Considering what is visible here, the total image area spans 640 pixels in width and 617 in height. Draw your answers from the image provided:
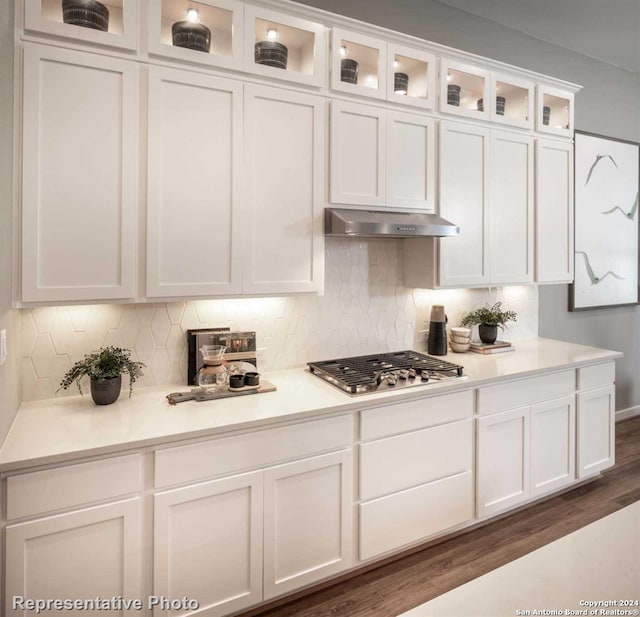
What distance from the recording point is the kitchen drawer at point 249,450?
1702 millimetres

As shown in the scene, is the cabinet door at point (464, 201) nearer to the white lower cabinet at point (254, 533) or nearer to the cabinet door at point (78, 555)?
the white lower cabinet at point (254, 533)

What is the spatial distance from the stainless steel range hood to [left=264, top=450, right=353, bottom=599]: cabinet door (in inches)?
41.2

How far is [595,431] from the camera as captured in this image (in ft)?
9.80

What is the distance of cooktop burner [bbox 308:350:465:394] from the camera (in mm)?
2207

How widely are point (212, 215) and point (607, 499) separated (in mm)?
2994

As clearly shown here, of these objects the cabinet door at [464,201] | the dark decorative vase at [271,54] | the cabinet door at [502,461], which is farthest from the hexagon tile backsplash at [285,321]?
the dark decorative vase at [271,54]

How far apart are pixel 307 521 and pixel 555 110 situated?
124 inches

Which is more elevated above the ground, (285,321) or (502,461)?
(285,321)

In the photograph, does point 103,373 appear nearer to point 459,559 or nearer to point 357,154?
point 357,154

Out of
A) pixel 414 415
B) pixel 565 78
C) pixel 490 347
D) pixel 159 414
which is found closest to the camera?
pixel 159 414

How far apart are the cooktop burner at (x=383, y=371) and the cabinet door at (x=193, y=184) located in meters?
0.70

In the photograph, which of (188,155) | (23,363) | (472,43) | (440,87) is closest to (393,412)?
(188,155)

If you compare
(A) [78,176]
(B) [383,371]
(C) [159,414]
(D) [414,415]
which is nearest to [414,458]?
(D) [414,415]

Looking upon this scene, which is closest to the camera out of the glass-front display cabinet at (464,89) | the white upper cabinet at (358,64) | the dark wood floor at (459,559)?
the dark wood floor at (459,559)
